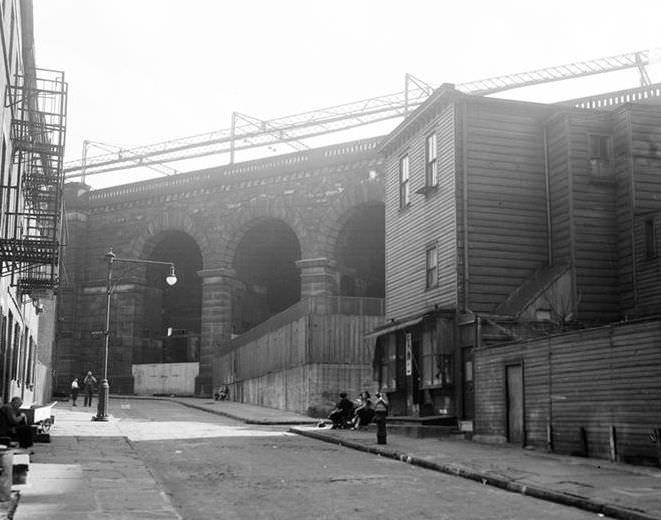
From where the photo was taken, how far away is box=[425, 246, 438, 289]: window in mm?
26094

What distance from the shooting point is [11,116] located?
22.2 m

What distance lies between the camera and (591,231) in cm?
2495

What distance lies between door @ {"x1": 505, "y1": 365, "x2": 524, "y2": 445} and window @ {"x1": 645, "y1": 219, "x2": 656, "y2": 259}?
6.40m

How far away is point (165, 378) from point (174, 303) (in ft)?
21.5

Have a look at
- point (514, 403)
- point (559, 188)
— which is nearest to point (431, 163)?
point (559, 188)

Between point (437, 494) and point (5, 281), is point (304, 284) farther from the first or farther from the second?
point (437, 494)

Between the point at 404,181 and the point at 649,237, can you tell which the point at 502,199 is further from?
the point at 404,181

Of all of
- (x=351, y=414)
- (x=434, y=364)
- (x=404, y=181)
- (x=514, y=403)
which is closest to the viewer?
(x=514, y=403)

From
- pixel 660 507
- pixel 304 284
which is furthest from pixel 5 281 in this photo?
pixel 304 284

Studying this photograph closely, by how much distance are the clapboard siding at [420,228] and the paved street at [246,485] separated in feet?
20.8

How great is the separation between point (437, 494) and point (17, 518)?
5.89 meters

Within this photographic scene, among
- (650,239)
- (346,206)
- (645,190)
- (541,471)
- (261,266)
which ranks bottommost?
(541,471)

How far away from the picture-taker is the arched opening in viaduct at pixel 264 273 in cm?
5016

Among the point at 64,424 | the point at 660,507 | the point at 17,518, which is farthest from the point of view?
the point at 64,424
